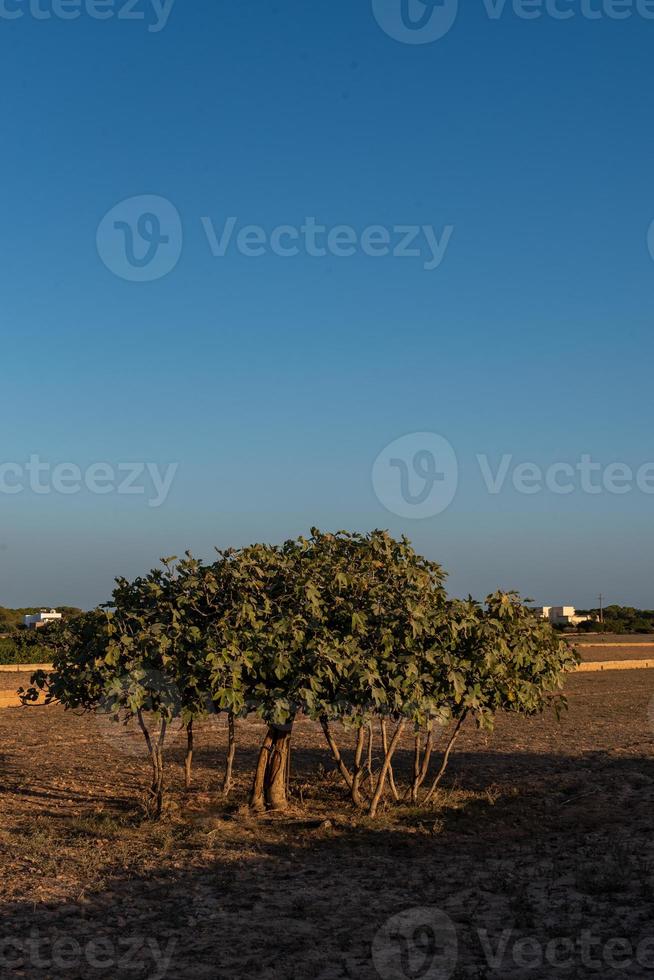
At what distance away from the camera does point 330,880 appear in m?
11.2

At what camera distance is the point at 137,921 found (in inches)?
375

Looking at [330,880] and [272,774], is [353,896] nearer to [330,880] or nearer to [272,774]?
[330,880]

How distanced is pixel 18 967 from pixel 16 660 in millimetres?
47303

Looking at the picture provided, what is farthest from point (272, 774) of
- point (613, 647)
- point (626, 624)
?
point (626, 624)

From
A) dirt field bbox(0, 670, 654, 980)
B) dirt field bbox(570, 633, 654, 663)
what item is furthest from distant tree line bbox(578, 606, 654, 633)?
dirt field bbox(0, 670, 654, 980)

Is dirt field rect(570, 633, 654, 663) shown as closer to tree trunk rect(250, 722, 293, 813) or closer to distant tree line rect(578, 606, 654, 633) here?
distant tree line rect(578, 606, 654, 633)

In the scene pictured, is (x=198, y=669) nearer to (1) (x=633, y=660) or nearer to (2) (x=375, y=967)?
(2) (x=375, y=967)

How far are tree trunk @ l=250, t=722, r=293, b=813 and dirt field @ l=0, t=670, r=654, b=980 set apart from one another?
450 mm

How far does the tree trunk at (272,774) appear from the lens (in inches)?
580

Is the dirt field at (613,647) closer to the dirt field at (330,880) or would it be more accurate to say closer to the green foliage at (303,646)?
the dirt field at (330,880)

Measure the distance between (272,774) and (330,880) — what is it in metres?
3.93

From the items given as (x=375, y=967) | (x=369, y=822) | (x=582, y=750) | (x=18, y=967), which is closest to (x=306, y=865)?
(x=369, y=822)

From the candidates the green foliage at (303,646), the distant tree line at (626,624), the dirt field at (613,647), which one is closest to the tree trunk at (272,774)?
the green foliage at (303,646)

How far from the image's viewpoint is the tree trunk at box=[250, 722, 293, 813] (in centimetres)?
1474
